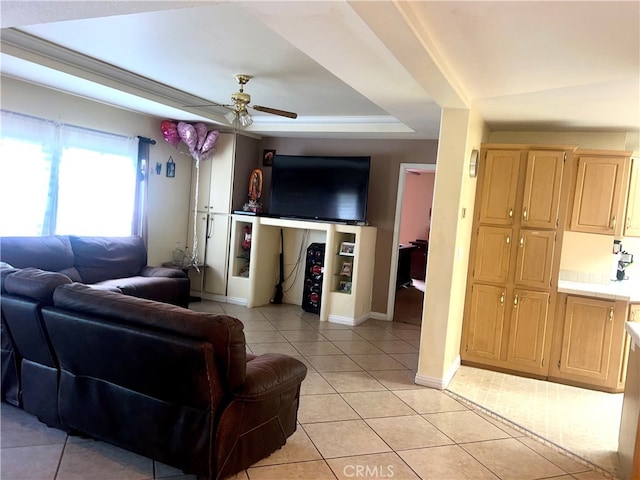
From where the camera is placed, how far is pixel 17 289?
2541 millimetres

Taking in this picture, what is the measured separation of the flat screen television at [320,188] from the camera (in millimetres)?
5805

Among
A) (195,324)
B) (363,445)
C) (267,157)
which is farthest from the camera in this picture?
(267,157)

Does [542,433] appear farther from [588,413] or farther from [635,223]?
[635,223]

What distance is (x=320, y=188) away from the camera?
600 cm

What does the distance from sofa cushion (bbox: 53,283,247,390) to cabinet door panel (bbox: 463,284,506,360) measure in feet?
9.24

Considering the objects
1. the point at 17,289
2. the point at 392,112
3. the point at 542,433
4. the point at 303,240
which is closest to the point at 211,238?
the point at 303,240

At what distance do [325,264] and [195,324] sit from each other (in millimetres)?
3701

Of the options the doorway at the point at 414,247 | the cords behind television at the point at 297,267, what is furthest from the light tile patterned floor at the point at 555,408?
the cords behind television at the point at 297,267

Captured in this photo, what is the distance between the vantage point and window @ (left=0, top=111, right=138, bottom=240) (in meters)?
4.19

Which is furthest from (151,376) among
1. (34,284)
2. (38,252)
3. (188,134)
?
(188,134)

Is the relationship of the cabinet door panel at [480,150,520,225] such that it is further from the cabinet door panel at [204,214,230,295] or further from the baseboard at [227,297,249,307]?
the cabinet door panel at [204,214,230,295]

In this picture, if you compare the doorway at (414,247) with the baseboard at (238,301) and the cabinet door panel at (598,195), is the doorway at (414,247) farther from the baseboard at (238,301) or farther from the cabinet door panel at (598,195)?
the cabinet door panel at (598,195)

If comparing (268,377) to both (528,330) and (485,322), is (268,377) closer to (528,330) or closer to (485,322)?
(485,322)

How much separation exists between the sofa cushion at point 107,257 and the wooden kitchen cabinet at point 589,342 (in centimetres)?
448
